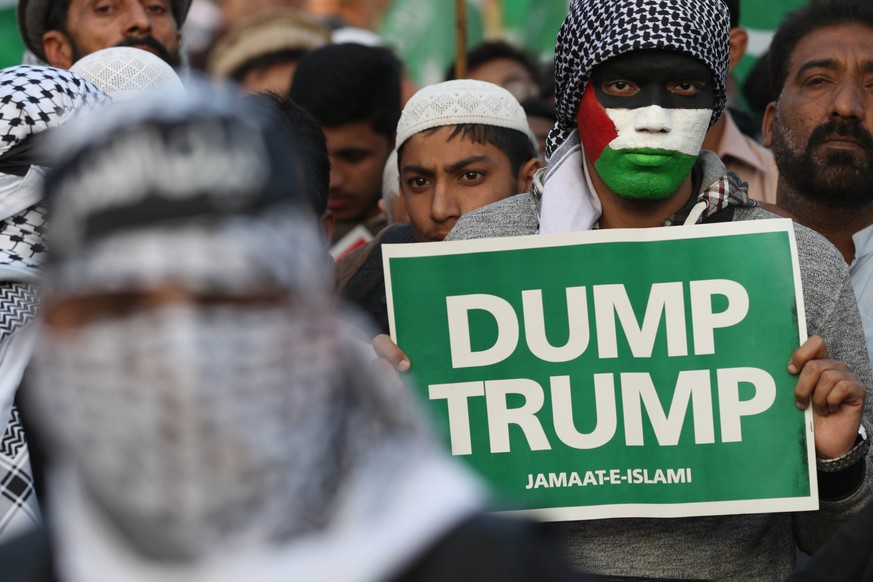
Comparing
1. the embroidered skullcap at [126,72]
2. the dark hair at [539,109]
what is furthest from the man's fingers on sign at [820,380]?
the dark hair at [539,109]

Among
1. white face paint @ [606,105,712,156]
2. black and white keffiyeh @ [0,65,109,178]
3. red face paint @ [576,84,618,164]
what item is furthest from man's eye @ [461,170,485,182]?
black and white keffiyeh @ [0,65,109,178]

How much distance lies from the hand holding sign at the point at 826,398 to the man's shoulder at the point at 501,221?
0.74 m

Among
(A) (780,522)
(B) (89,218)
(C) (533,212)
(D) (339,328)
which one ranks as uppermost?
(B) (89,218)

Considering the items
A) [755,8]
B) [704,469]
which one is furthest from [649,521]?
[755,8]

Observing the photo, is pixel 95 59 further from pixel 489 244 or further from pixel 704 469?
pixel 704 469

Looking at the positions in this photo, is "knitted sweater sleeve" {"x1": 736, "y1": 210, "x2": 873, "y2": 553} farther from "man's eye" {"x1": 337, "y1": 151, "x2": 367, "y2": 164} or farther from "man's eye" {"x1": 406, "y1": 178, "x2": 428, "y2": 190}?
"man's eye" {"x1": 337, "y1": 151, "x2": 367, "y2": 164}

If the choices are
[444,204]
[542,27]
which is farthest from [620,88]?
[542,27]

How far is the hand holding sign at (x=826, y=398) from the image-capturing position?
10.6 feet

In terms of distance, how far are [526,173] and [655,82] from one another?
4.31ft

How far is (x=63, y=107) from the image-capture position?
11.8 ft

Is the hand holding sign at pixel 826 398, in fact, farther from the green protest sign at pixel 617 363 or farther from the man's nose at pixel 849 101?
the man's nose at pixel 849 101

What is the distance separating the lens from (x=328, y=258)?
3.52 metres

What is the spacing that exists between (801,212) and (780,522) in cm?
155

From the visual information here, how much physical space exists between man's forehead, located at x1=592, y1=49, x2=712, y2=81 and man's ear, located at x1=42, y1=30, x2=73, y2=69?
112 inches
